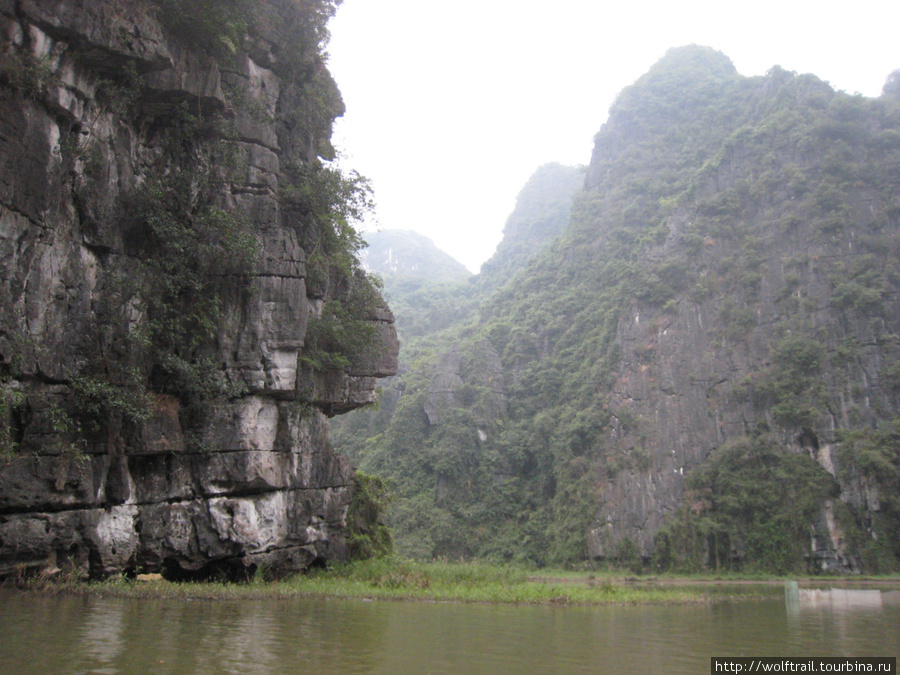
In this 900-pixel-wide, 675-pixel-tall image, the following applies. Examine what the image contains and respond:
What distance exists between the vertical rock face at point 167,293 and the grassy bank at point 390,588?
0.87 m

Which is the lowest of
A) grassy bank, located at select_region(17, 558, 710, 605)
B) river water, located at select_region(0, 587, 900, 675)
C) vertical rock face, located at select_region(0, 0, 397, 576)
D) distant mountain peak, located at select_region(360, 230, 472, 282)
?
grassy bank, located at select_region(17, 558, 710, 605)

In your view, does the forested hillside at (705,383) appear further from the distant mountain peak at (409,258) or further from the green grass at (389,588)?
the distant mountain peak at (409,258)

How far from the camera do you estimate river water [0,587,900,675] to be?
6410mm

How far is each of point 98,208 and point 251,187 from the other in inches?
159

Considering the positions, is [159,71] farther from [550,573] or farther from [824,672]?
[550,573]

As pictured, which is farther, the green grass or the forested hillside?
the forested hillside

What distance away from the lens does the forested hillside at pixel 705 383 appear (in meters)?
34.5

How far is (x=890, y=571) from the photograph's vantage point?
3062 cm

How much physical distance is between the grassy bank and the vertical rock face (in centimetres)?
87

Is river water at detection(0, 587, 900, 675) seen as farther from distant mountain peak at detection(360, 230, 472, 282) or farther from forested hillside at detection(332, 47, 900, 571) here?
distant mountain peak at detection(360, 230, 472, 282)

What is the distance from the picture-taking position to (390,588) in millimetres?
15172

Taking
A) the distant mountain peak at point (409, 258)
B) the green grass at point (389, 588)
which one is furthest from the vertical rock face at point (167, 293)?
the distant mountain peak at point (409, 258)

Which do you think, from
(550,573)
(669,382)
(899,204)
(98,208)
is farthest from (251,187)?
(899,204)

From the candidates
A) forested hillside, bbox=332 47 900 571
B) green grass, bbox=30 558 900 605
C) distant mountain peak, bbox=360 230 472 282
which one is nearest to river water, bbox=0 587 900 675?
green grass, bbox=30 558 900 605
